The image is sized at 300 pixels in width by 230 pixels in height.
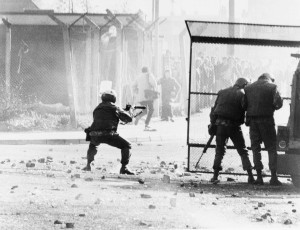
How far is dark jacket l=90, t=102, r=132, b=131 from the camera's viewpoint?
526 inches

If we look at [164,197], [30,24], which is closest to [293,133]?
[164,197]

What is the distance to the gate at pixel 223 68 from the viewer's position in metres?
12.8

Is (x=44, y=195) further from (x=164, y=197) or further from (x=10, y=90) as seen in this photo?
(x=10, y=90)

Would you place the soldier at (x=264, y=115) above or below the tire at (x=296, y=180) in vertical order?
above

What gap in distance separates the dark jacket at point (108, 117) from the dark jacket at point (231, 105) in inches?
60.9

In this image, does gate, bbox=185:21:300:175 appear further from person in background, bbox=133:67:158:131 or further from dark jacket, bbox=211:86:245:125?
person in background, bbox=133:67:158:131

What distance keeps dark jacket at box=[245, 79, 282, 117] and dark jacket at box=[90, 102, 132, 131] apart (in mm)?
2092

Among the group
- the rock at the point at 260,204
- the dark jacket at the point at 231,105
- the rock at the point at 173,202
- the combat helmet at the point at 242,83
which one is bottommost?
the rock at the point at 260,204

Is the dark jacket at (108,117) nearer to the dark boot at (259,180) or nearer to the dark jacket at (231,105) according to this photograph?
the dark jacket at (231,105)

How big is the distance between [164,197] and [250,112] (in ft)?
10.1

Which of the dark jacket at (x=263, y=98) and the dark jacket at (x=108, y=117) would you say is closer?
the dark jacket at (x=263, y=98)

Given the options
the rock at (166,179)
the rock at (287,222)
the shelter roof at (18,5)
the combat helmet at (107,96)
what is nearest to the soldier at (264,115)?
the rock at (166,179)

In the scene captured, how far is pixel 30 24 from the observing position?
27.2 meters

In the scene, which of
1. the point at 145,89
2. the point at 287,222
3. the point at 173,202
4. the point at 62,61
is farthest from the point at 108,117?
the point at 62,61
